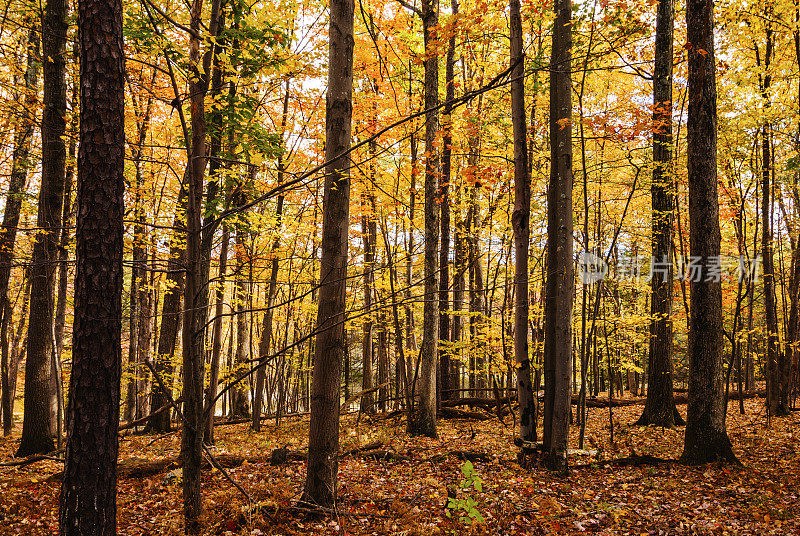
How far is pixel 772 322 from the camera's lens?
39.3 ft

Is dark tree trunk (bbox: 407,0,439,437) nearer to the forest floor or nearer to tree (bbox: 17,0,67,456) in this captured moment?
the forest floor

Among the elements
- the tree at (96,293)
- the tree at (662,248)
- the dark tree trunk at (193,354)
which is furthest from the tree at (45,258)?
the tree at (662,248)

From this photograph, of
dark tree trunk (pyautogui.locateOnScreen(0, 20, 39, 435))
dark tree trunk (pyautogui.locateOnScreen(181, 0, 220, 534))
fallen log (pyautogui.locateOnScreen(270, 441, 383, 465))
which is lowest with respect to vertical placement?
fallen log (pyautogui.locateOnScreen(270, 441, 383, 465))

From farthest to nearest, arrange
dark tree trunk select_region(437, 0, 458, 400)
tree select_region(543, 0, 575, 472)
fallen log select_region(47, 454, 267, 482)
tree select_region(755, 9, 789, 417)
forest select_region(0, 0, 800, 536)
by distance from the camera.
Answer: dark tree trunk select_region(437, 0, 458, 400), tree select_region(755, 9, 789, 417), fallen log select_region(47, 454, 267, 482), tree select_region(543, 0, 575, 472), forest select_region(0, 0, 800, 536)

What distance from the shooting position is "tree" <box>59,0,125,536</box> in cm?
285

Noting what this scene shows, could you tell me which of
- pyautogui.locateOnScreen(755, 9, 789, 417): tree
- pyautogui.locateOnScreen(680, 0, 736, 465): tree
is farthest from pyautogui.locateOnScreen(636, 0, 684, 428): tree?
pyautogui.locateOnScreen(680, 0, 736, 465): tree

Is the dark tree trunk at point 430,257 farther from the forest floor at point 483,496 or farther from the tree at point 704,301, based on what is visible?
the tree at point 704,301

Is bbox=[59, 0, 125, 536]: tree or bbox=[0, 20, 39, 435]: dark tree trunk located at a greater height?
bbox=[0, 20, 39, 435]: dark tree trunk

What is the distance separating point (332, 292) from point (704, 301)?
19.8ft

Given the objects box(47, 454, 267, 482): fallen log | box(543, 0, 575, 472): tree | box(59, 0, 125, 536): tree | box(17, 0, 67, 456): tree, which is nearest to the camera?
box(59, 0, 125, 536): tree

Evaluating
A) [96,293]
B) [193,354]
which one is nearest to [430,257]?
[193,354]

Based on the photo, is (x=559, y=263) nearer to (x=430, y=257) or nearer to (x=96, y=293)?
(x=430, y=257)

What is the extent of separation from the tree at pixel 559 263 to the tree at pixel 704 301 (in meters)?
2.05

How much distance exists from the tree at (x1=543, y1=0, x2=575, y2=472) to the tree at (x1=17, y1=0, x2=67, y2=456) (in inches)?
350
